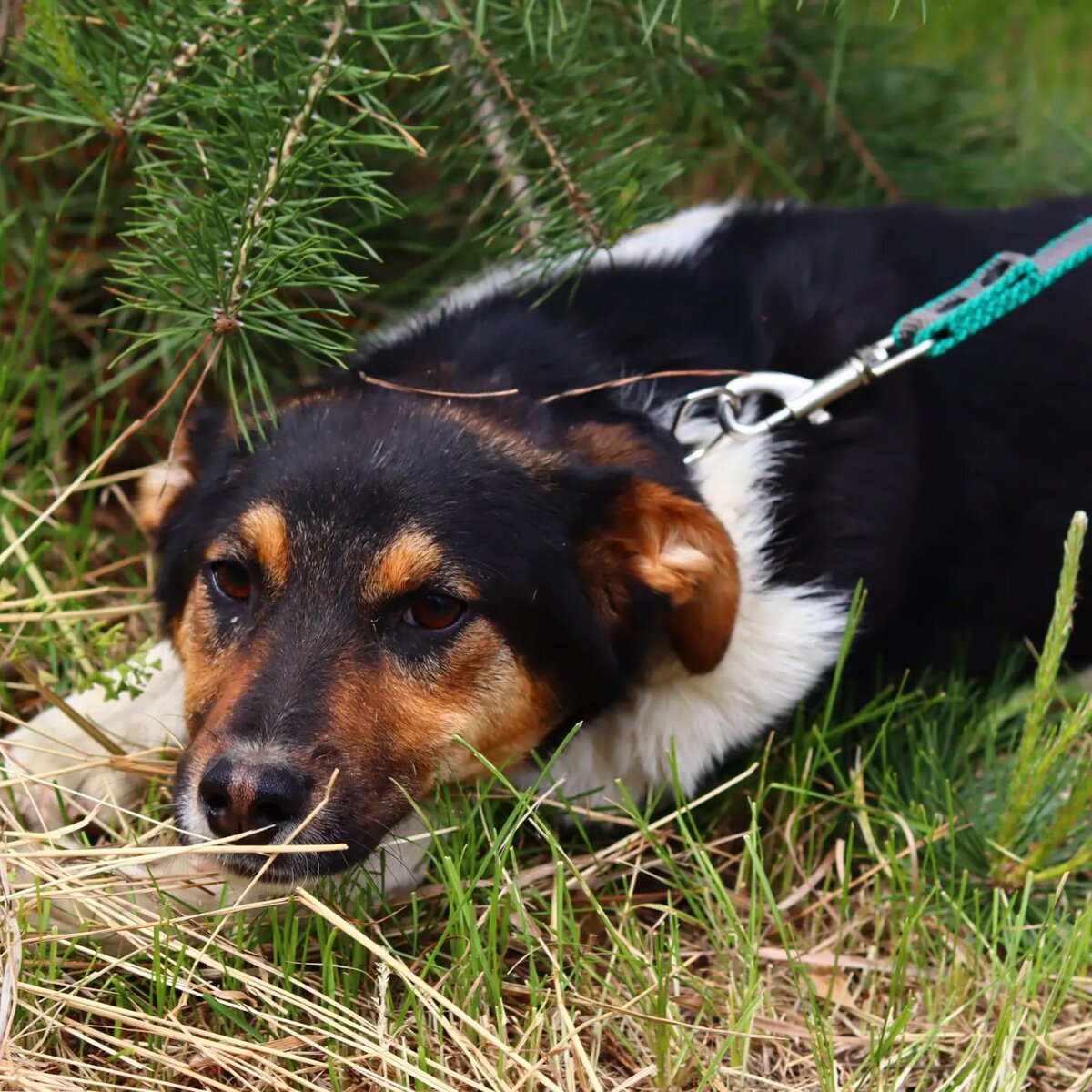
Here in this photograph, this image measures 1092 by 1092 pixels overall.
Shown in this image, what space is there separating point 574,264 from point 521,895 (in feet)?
4.71

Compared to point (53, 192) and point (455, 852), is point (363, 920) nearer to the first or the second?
point (455, 852)

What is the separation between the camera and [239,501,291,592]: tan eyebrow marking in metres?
2.68

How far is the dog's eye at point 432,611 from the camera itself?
8.87ft

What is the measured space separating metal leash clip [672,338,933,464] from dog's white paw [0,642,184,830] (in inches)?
49.1

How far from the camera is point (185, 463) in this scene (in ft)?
10.2

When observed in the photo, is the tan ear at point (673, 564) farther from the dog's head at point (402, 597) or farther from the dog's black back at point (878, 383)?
the dog's black back at point (878, 383)

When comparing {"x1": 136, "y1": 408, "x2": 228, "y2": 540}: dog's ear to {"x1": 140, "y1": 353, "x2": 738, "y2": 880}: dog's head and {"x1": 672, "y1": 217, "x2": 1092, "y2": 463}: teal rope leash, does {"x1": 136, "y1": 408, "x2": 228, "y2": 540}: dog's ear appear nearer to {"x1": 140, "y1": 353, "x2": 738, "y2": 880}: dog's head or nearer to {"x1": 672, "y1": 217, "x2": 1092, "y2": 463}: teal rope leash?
{"x1": 140, "y1": 353, "x2": 738, "y2": 880}: dog's head

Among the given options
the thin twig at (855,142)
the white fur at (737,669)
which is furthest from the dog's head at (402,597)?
the thin twig at (855,142)

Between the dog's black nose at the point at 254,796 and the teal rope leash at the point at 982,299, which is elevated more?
the teal rope leash at the point at 982,299

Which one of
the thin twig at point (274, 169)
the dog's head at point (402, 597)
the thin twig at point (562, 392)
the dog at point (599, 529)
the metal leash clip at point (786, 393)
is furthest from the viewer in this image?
the metal leash clip at point (786, 393)

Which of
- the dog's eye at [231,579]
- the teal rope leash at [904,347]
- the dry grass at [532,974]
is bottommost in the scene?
the dry grass at [532,974]

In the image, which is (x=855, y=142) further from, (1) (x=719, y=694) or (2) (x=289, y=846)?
(2) (x=289, y=846)

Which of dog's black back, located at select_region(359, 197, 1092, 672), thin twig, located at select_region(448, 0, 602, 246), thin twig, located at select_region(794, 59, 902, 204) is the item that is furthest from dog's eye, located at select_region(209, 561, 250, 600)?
thin twig, located at select_region(794, 59, 902, 204)

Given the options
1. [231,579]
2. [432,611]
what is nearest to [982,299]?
[432,611]
